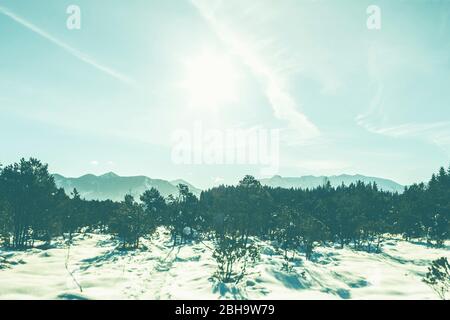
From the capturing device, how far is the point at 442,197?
57062mm

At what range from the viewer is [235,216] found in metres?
44.4

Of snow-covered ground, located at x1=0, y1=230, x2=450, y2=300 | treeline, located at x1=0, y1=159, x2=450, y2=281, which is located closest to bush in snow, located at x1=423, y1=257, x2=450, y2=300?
snow-covered ground, located at x1=0, y1=230, x2=450, y2=300

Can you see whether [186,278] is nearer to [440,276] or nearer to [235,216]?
[440,276]

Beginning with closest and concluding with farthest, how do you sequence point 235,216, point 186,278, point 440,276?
point 440,276 < point 186,278 < point 235,216

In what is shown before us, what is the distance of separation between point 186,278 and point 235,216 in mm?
22844

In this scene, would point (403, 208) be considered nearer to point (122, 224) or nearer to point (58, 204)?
point (122, 224)

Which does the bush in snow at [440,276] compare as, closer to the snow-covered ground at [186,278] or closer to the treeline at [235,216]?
the snow-covered ground at [186,278]

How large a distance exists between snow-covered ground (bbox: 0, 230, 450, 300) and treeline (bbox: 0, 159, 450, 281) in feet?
14.9

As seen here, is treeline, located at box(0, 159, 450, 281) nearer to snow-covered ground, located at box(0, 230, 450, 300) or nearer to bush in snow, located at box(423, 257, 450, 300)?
snow-covered ground, located at box(0, 230, 450, 300)

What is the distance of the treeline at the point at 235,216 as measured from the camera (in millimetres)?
38469

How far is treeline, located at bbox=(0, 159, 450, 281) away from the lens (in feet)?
126

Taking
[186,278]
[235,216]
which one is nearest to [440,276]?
[186,278]

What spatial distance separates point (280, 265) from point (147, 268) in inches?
467
